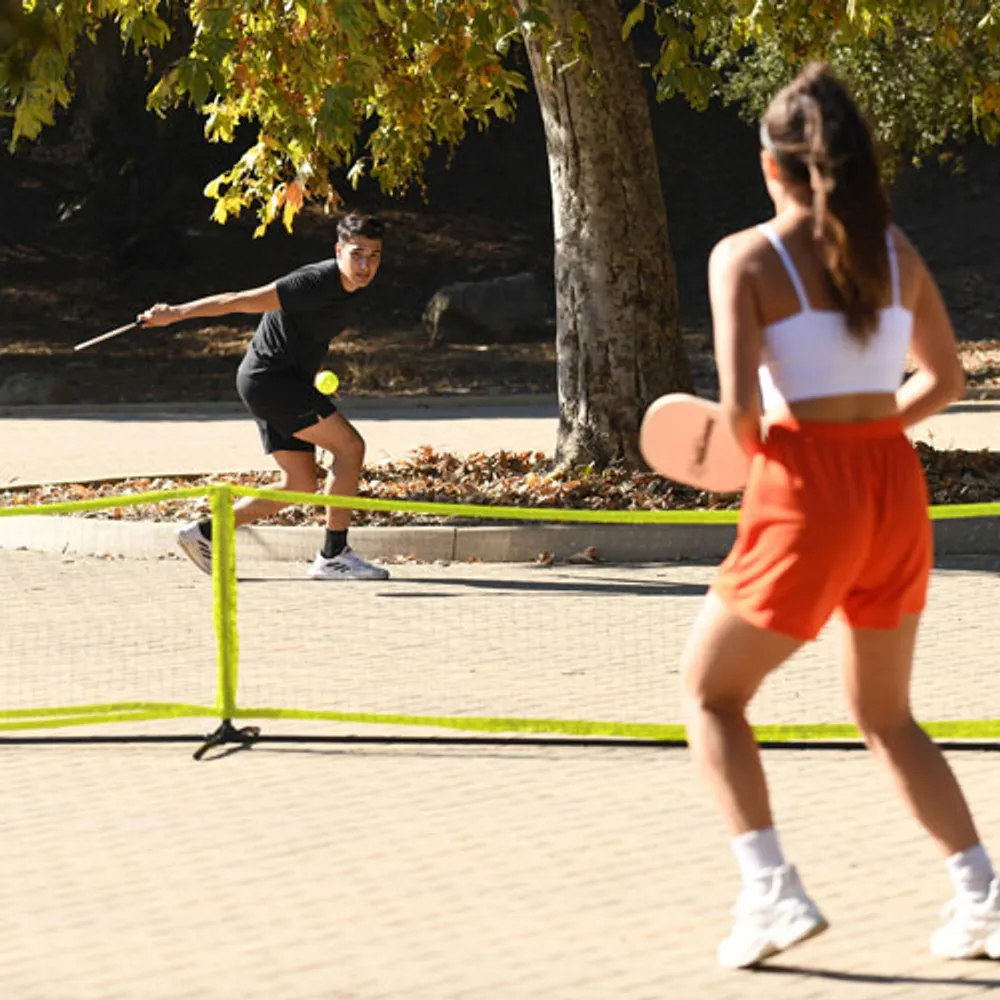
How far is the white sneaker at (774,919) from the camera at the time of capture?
16.0ft

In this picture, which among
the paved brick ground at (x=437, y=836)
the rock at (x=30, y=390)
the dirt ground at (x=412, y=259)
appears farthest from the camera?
the dirt ground at (x=412, y=259)

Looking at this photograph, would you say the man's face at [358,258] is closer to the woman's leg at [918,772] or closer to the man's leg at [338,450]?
the man's leg at [338,450]

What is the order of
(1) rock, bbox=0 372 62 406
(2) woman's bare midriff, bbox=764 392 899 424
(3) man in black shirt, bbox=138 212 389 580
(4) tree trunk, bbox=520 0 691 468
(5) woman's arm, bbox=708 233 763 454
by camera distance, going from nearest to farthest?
1. (5) woman's arm, bbox=708 233 763 454
2. (2) woman's bare midriff, bbox=764 392 899 424
3. (3) man in black shirt, bbox=138 212 389 580
4. (4) tree trunk, bbox=520 0 691 468
5. (1) rock, bbox=0 372 62 406

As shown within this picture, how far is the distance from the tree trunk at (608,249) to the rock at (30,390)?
13.2 meters

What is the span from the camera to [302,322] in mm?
11539

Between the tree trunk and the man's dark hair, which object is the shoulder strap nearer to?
the man's dark hair

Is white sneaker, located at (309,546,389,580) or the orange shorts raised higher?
the orange shorts

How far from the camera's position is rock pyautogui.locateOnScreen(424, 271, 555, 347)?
31.2 metres

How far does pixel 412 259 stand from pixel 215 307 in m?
26.2

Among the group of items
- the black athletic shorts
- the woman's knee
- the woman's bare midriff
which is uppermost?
the woman's bare midriff


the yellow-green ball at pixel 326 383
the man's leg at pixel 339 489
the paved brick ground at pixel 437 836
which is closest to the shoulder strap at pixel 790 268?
the paved brick ground at pixel 437 836

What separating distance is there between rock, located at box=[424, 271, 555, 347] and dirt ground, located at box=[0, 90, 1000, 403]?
38 cm

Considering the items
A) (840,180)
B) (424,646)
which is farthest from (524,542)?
(840,180)

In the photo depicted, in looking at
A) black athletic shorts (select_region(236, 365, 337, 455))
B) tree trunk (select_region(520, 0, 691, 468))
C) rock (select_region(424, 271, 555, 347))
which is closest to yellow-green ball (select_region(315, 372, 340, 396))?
black athletic shorts (select_region(236, 365, 337, 455))
